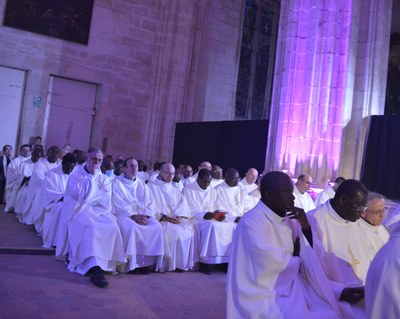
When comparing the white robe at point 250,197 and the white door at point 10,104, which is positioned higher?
the white door at point 10,104

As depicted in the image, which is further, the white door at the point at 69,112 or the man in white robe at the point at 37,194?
the white door at the point at 69,112

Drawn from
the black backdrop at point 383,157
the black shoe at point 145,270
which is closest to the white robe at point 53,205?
the black shoe at point 145,270

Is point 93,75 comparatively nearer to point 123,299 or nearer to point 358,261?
point 123,299

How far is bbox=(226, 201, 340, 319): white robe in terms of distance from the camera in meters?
3.17

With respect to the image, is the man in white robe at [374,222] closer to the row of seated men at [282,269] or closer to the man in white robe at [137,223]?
the row of seated men at [282,269]

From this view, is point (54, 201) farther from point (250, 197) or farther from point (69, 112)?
point (69, 112)

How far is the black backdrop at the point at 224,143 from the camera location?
12.9 m

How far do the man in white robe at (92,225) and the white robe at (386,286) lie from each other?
13.1ft

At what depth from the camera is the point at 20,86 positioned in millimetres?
13820

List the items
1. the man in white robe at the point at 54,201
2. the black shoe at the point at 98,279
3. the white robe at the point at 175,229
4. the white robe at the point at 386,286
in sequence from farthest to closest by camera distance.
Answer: the man in white robe at the point at 54,201 → the white robe at the point at 175,229 → the black shoe at the point at 98,279 → the white robe at the point at 386,286

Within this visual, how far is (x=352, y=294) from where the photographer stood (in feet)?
11.0

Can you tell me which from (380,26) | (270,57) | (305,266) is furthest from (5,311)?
(270,57)

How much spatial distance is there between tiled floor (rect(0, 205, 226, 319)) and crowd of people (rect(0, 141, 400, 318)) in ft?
0.84

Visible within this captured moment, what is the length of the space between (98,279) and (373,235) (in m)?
3.32
